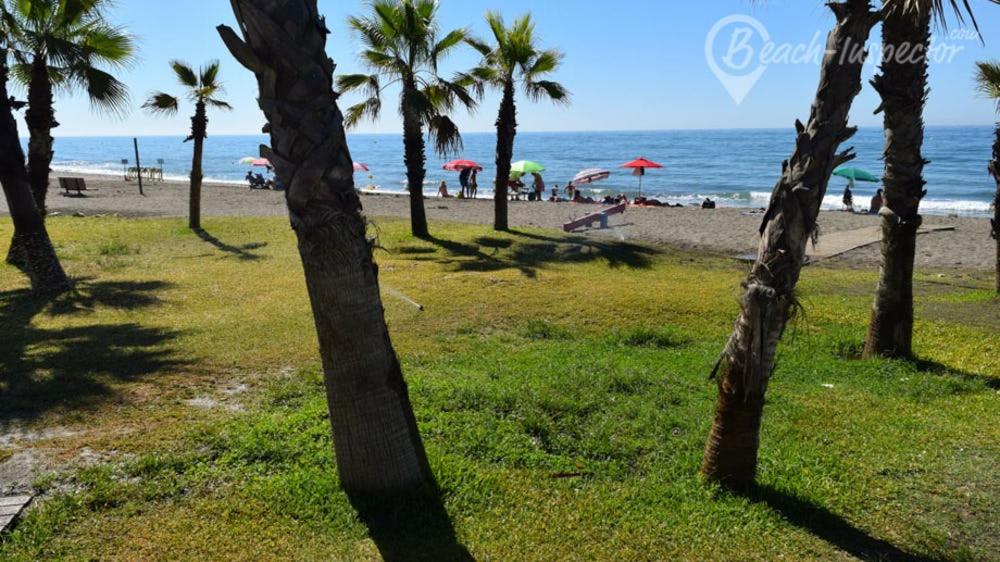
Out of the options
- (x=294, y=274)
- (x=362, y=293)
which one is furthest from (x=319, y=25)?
(x=294, y=274)

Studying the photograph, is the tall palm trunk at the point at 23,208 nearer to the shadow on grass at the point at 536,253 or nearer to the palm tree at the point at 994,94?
the shadow on grass at the point at 536,253

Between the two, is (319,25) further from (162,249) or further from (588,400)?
(162,249)

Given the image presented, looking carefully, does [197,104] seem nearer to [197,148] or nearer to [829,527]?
[197,148]

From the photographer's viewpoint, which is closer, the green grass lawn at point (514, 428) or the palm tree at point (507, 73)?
the green grass lawn at point (514, 428)

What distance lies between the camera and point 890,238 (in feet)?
27.1

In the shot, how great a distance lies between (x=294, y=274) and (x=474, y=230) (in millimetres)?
7690

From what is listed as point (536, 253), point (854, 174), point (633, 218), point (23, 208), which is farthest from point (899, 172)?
point (854, 174)

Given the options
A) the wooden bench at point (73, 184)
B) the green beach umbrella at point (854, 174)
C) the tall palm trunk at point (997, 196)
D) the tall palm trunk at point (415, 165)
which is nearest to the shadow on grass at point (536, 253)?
the tall palm trunk at point (415, 165)

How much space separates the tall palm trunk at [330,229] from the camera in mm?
3906

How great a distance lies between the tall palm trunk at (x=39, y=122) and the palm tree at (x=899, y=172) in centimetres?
1474

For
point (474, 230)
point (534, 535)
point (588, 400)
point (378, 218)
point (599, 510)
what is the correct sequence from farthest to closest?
point (378, 218) → point (474, 230) → point (588, 400) → point (599, 510) → point (534, 535)

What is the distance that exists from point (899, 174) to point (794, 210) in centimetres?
474

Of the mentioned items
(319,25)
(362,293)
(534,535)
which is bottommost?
(534,535)

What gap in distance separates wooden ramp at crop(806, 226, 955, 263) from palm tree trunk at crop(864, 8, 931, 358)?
28.5 feet
